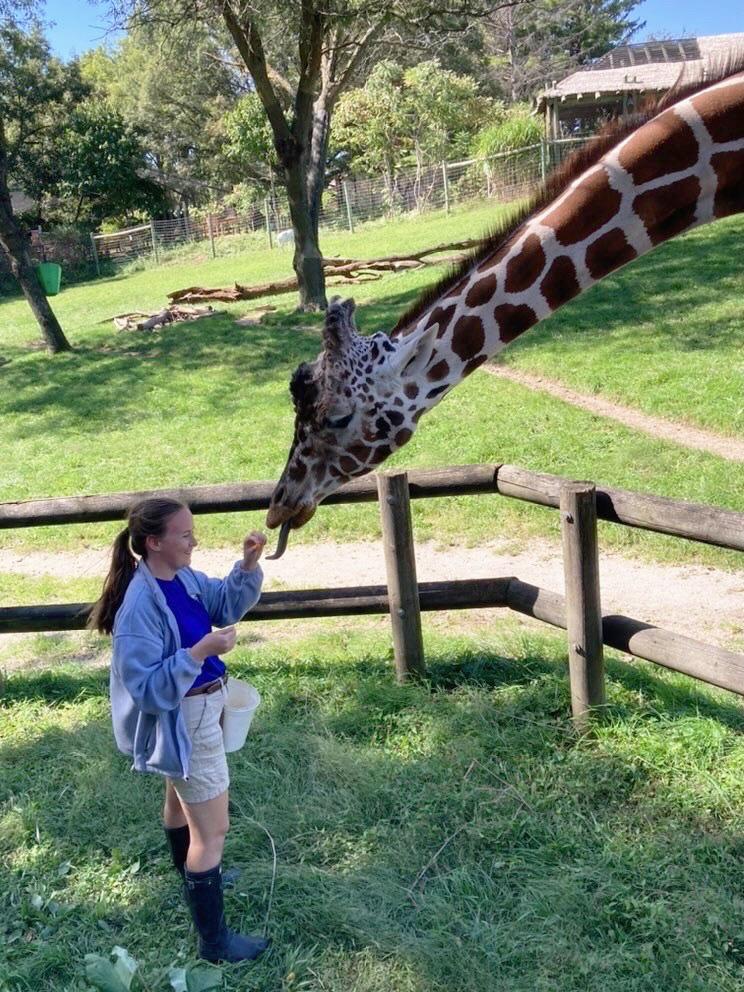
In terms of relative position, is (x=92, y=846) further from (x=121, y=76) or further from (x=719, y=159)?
(x=121, y=76)

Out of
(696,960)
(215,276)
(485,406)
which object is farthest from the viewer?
(215,276)

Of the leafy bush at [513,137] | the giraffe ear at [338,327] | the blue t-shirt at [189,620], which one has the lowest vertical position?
the blue t-shirt at [189,620]

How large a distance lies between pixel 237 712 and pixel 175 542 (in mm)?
727

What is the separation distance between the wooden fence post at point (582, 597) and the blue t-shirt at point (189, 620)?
6.03 feet

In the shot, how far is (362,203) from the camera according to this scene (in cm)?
3188

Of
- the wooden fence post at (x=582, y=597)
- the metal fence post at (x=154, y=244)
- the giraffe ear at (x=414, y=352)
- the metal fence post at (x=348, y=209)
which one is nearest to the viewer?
the giraffe ear at (x=414, y=352)

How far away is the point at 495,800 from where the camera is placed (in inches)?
156


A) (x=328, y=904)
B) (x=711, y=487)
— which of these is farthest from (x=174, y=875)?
(x=711, y=487)

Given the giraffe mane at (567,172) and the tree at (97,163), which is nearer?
the giraffe mane at (567,172)

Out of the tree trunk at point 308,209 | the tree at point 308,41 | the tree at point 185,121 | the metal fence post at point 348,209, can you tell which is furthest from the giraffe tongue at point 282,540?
the tree at point 185,121

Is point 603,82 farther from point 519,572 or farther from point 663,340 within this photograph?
point 519,572

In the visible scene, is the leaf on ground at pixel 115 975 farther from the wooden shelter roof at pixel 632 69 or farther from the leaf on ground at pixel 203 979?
the wooden shelter roof at pixel 632 69

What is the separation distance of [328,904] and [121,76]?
5778 centimetres

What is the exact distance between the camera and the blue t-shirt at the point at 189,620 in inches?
122
